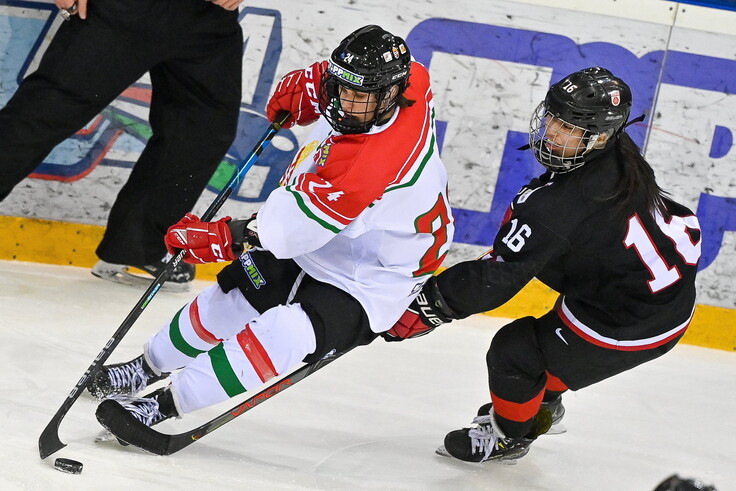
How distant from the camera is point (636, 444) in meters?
2.79

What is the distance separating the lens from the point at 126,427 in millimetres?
2055

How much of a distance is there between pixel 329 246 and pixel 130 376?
0.60 meters

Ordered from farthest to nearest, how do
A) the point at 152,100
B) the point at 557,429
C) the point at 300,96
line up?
the point at 152,100 < the point at 557,429 < the point at 300,96

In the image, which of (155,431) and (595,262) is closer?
(155,431)

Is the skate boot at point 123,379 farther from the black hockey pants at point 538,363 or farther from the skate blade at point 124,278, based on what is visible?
the skate blade at point 124,278

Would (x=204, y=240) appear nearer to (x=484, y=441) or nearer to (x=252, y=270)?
(x=252, y=270)

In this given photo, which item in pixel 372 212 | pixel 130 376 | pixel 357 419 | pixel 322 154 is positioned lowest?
pixel 357 419

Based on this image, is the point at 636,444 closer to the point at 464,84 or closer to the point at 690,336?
the point at 690,336

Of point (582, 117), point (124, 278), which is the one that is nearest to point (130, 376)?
point (124, 278)

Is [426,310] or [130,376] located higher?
[426,310]

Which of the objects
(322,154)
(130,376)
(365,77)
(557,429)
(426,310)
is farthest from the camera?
(557,429)

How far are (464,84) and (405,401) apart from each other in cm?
127

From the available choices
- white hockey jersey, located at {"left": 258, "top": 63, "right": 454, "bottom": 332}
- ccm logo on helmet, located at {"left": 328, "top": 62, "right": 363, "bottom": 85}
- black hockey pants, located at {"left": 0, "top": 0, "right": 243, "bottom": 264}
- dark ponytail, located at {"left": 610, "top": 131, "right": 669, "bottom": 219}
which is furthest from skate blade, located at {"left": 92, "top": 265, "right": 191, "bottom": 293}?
dark ponytail, located at {"left": 610, "top": 131, "right": 669, "bottom": 219}

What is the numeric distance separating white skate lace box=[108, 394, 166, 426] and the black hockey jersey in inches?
26.6
